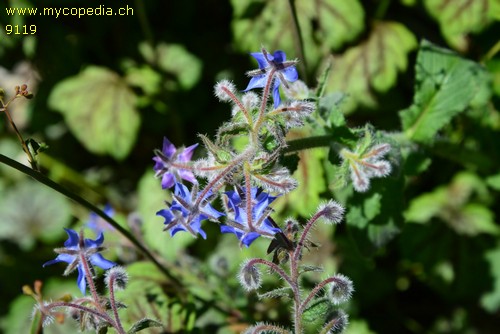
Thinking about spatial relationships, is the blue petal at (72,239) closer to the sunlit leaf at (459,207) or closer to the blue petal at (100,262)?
the blue petal at (100,262)

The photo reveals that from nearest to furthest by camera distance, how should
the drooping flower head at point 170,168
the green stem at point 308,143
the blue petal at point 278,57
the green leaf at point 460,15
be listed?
the blue petal at point 278,57, the drooping flower head at point 170,168, the green stem at point 308,143, the green leaf at point 460,15

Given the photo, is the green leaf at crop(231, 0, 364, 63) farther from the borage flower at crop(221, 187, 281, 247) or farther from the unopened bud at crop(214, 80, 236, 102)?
the borage flower at crop(221, 187, 281, 247)

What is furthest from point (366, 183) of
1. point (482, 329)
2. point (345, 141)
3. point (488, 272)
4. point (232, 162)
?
point (482, 329)

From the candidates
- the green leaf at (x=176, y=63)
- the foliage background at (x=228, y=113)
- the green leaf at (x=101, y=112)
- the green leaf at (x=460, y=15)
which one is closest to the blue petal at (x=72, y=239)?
the foliage background at (x=228, y=113)

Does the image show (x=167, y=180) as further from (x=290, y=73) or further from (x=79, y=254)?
(x=290, y=73)

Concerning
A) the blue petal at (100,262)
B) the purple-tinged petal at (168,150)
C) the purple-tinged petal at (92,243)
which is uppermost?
the purple-tinged petal at (168,150)

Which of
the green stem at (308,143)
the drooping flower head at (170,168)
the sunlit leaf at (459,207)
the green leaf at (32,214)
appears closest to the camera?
the drooping flower head at (170,168)

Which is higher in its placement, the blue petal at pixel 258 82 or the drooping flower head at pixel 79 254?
the blue petal at pixel 258 82

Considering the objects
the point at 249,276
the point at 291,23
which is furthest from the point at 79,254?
the point at 291,23
